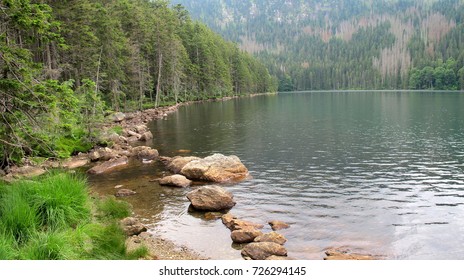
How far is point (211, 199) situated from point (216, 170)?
217 inches

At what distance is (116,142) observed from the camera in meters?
35.2

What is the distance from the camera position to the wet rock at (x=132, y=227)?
14202 millimetres

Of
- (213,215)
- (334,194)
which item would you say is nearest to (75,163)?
(213,215)

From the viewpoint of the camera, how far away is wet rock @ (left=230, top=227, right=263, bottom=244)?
14023mm

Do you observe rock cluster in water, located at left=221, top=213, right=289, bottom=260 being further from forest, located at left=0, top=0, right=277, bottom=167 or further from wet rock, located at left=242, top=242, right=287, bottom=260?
forest, located at left=0, top=0, right=277, bottom=167

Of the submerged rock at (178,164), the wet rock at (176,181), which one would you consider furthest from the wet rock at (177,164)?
the wet rock at (176,181)

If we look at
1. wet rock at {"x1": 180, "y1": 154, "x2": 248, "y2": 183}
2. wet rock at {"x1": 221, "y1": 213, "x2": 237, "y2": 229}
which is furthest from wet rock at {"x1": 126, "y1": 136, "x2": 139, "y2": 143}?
wet rock at {"x1": 221, "y1": 213, "x2": 237, "y2": 229}

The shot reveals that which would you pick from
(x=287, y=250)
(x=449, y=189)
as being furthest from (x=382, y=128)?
(x=287, y=250)

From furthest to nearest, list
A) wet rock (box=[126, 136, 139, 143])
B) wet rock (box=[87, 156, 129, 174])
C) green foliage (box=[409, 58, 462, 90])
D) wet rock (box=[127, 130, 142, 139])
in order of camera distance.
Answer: green foliage (box=[409, 58, 462, 90]) < wet rock (box=[127, 130, 142, 139]) < wet rock (box=[126, 136, 139, 143]) < wet rock (box=[87, 156, 129, 174])

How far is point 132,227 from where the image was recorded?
14445 millimetres

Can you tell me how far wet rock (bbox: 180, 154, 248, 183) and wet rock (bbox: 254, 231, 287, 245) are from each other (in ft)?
29.9

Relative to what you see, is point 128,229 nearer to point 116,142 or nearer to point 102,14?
point 116,142

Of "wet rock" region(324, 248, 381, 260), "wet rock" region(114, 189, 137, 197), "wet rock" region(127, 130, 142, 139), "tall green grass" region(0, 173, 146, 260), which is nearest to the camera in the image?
"tall green grass" region(0, 173, 146, 260)
